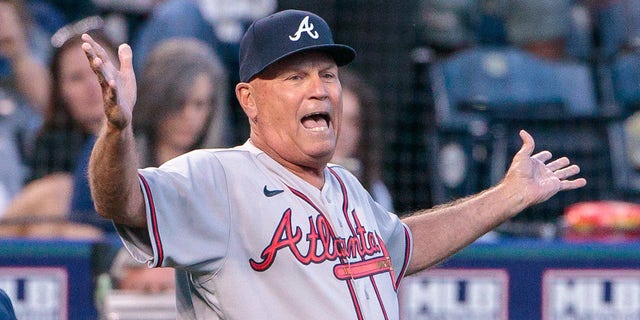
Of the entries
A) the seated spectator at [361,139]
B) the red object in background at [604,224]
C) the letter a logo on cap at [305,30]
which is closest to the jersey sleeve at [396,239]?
the letter a logo on cap at [305,30]

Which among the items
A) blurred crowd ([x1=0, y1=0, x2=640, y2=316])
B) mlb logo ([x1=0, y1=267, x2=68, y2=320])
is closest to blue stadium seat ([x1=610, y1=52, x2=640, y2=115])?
blurred crowd ([x1=0, y1=0, x2=640, y2=316])

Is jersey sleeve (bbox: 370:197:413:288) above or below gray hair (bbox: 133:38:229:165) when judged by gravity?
below

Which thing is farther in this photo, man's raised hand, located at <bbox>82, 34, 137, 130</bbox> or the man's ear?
the man's ear

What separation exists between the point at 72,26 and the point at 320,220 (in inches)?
164

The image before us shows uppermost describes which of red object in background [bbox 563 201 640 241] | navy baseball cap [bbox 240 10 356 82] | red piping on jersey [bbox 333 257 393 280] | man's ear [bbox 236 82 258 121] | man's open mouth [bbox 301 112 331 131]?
navy baseball cap [bbox 240 10 356 82]

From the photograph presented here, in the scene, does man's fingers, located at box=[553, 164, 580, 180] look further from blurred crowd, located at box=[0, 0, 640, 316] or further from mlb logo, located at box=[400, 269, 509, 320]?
blurred crowd, located at box=[0, 0, 640, 316]

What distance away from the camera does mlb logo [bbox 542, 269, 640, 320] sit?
5652mm

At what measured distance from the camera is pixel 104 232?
19.1ft

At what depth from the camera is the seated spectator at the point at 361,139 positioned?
6.03m

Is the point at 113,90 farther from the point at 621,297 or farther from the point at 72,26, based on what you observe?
the point at 72,26

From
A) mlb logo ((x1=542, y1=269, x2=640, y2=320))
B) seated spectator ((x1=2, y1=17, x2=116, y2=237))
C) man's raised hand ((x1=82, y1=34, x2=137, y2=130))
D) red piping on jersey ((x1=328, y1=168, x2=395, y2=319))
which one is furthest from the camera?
seated spectator ((x1=2, y1=17, x2=116, y2=237))

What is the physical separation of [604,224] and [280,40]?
3.31 meters

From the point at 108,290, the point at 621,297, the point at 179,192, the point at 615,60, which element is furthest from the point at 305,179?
the point at 615,60

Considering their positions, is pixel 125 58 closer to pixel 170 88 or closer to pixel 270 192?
pixel 270 192
